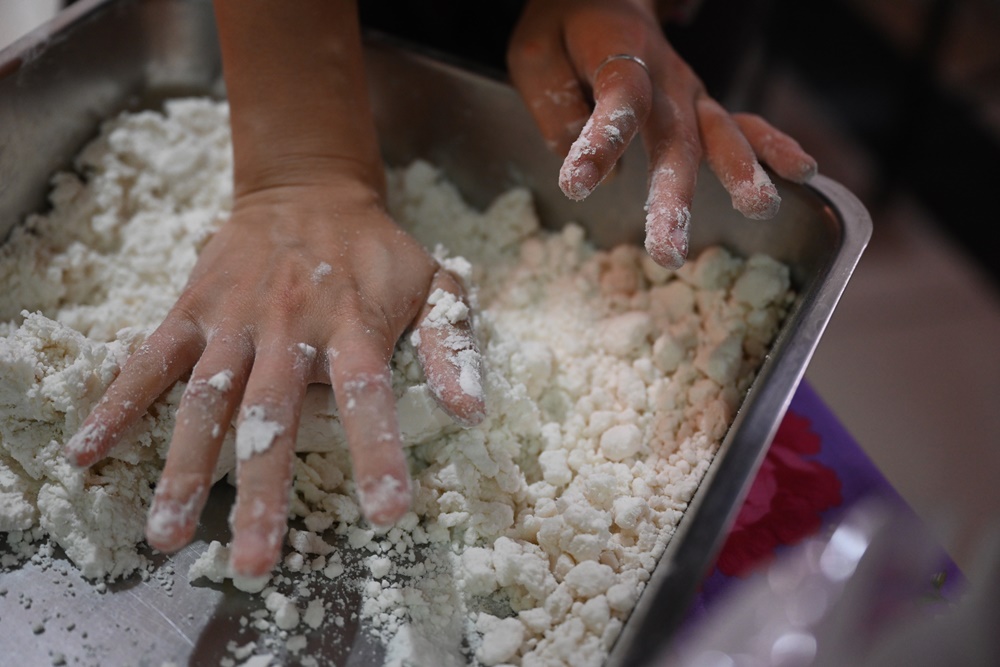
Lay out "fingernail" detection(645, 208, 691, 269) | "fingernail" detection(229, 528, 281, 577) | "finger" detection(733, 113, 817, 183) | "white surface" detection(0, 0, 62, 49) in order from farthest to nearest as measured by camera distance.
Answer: "white surface" detection(0, 0, 62, 49), "finger" detection(733, 113, 817, 183), "fingernail" detection(645, 208, 691, 269), "fingernail" detection(229, 528, 281, 577)

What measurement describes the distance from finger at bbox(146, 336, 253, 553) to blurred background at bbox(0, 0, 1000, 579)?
60cm

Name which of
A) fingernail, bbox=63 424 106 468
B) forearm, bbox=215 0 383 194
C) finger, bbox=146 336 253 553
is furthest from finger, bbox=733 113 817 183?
fingernail, bbox=63 424 106 468

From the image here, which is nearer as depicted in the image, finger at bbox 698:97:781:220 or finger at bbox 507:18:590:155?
finger at bbox 698:97:781:220

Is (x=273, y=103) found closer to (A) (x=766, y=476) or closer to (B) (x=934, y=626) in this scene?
(A) (x=766, y=476)

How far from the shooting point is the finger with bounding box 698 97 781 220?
2.11ft

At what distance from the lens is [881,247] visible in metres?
1.43

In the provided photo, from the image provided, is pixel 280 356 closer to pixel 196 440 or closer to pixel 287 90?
pixel 196 440

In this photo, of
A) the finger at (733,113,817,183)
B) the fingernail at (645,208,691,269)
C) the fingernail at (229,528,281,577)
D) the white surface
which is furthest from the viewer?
the white surface

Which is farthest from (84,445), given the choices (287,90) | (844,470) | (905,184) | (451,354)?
(905,184)

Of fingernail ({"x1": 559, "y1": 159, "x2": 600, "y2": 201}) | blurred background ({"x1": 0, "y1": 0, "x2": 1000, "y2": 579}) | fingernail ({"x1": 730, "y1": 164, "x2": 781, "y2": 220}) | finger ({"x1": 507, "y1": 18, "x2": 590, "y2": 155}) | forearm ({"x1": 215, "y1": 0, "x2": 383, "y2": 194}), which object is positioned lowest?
blurred background ({"x1": 0, "y1": 0, "x2": 1000, "y2": 579})

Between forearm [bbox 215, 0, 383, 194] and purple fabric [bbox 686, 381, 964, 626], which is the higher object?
forearm [bbox 215, 0, 383, 194]

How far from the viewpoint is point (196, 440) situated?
0.54 meters

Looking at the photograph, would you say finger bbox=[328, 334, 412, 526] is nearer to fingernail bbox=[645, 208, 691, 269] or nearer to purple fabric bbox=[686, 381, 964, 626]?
fingernail bbox=[645, 208, 691, 269]

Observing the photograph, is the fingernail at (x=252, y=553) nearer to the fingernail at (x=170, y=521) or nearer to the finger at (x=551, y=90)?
the fingernail at (x=170, y=521)
